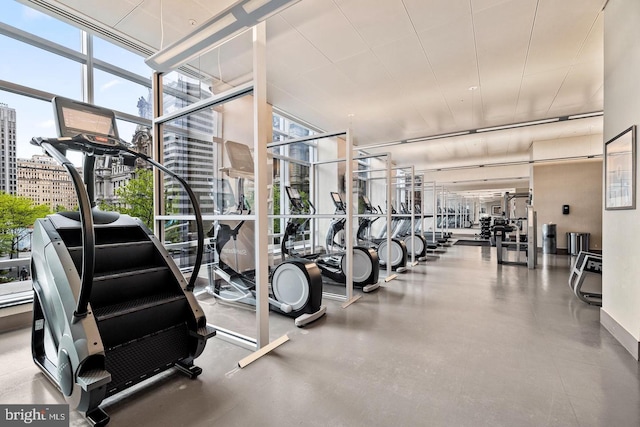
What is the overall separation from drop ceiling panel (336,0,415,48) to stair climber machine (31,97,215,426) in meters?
2.76

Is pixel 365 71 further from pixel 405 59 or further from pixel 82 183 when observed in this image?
pixel 82 183

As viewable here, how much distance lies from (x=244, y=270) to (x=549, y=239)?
9.02 m

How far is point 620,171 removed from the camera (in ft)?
9.36

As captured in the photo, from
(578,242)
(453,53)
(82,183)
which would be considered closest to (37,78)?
(82,183)

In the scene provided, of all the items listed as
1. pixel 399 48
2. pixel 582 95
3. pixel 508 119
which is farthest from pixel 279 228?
pixel 582 95

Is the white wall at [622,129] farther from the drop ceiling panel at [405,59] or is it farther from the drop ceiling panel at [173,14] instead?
the drop ceiling panel at [173,14]

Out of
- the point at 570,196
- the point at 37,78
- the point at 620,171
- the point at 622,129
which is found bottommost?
the point at 620,171

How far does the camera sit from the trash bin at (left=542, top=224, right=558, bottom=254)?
8.41 metres

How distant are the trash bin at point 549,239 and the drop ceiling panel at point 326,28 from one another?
805 cm

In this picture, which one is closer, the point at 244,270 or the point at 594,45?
the point at 594,45

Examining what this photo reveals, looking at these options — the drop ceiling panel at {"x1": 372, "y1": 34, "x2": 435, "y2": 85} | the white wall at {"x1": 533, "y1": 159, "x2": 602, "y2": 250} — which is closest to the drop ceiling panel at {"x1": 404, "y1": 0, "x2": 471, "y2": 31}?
the drop ceiling panel at {"x1": 372, "y1": 34, "x2": 435, "y2": 85}

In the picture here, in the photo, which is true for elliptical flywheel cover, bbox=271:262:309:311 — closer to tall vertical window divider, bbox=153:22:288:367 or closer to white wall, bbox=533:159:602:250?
tall vertical window divider, bbox=153:22:288:367

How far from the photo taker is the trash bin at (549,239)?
27.6 ft
